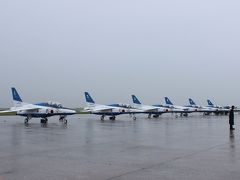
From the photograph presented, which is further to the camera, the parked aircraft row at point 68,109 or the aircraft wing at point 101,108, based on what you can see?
the aircraft wing at point 101,108

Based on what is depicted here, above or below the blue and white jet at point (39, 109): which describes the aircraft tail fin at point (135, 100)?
above

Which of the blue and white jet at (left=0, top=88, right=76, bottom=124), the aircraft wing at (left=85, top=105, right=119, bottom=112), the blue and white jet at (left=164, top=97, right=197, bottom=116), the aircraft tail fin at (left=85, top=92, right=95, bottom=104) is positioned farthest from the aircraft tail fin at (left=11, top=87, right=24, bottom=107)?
the blue and white jet at (left=164, top=97, right=197, bottom=116)

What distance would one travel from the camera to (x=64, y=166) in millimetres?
9672

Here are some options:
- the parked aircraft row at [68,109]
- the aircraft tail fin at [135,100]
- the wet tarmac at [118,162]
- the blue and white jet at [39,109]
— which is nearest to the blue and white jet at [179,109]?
the parked aircraft row at [68,109]

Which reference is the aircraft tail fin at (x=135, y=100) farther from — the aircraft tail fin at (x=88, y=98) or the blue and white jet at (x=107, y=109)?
the aircraft tail fin at (x=88, y=98)

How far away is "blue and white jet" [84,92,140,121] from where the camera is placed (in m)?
48.3

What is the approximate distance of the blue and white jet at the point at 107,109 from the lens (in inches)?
1901

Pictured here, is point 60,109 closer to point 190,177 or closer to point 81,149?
point 81,149

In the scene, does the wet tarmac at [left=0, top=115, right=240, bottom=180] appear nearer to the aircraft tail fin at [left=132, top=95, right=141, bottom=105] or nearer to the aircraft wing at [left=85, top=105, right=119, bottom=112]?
the aircraft wing at [left=85, top=105, right=119, bottom=112]

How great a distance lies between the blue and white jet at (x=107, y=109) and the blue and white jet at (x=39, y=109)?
8.71 meters

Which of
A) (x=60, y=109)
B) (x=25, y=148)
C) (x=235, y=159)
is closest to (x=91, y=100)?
(x=60, y=109)

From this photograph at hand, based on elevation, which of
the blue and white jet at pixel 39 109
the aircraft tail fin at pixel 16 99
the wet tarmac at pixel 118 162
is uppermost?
the aircraft tail fin at pixel 16 99

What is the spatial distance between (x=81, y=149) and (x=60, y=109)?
26349mm

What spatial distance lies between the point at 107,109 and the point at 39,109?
1192cm
